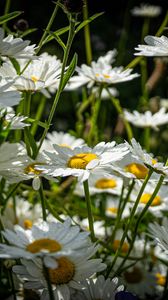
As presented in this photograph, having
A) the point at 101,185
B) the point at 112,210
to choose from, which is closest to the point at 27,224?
the point at 101,185

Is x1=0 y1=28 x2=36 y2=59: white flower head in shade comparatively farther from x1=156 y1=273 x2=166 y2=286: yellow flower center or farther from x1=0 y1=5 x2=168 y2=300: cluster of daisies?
x1=156 y1=273 x2=166 y2=286: yellow flower center

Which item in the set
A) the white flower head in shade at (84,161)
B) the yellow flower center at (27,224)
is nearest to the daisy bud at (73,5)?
the white flower head in shade at (84,161)

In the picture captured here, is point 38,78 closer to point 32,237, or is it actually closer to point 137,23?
point 32,237

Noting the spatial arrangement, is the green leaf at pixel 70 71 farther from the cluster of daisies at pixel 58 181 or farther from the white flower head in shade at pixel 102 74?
the white flower head in shade at pixel 102 74

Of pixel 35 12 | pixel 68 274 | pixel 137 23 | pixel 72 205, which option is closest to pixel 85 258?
pixel 68 274

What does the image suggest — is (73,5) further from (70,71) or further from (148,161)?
(148,161)
